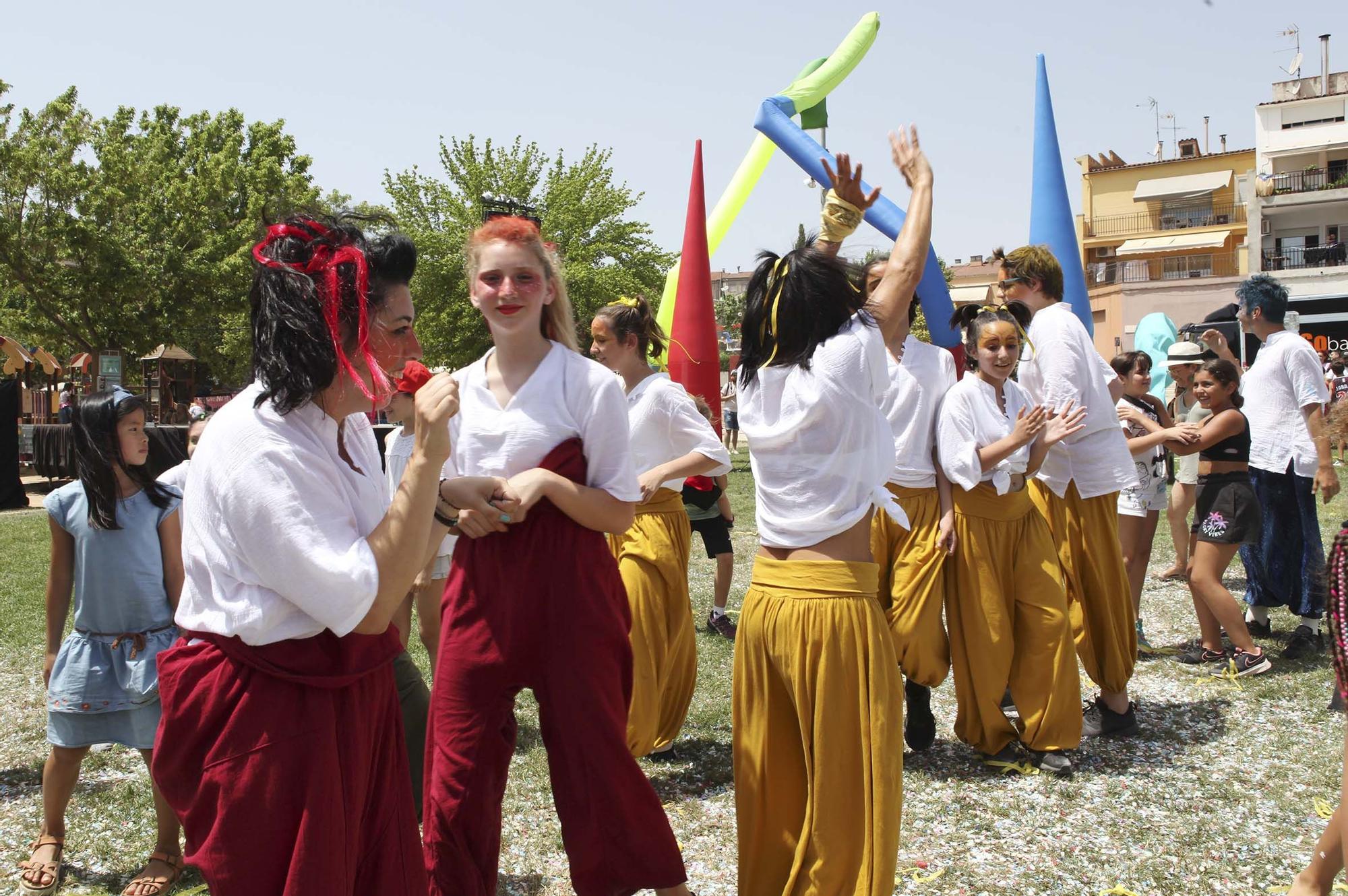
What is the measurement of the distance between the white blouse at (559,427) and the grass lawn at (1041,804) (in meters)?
1.54

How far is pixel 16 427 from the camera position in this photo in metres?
16.2

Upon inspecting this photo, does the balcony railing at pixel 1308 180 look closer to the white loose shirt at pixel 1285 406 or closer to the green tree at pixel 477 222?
the green tree at pixel 477 222

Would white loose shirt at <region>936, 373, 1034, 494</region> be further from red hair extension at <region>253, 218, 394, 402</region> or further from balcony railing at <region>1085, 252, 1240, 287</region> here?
balcony railing at <region>1085, 252, 1240, 287</region>

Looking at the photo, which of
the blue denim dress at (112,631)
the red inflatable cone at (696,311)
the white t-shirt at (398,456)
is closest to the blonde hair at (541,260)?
the blue denim dress at (112,631)

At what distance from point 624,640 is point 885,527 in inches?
82.2

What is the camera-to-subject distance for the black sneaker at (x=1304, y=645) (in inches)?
242

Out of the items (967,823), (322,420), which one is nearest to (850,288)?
(322,420)

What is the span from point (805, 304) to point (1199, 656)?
4.48m

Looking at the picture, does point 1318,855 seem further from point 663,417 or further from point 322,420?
point 663,417

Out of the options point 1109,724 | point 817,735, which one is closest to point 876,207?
point 1109,724

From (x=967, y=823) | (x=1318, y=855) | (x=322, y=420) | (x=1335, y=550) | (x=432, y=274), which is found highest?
(x=432, y=274)

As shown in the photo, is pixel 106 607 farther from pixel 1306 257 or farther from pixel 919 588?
pixel 1306 257

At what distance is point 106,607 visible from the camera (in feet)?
12.2

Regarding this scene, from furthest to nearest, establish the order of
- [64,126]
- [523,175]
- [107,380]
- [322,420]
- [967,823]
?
1. [523,175]
2. [107,380]
3. [64,126]
4. [967,823]
5. [322,420]
